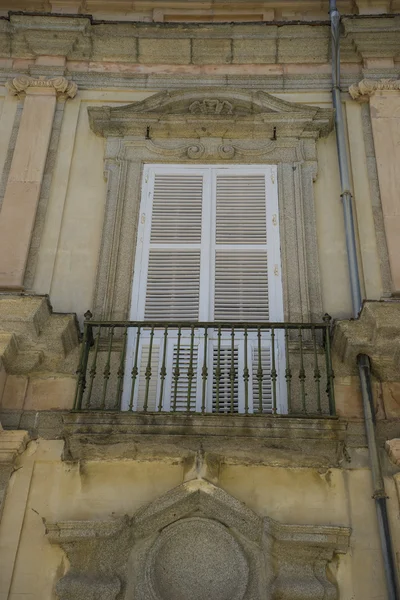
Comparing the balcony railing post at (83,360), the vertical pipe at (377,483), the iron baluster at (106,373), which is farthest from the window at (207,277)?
the vertical pipe at (377,483)

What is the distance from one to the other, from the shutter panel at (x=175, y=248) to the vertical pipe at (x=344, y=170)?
4.64 ft

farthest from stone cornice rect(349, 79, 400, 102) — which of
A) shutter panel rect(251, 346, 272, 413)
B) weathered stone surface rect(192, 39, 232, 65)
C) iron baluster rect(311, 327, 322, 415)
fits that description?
shutter panel rect(251, 346, 272, 413)

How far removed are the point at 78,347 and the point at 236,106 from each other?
132 inches

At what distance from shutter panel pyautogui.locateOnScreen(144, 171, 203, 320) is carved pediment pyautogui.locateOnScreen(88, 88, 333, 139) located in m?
0.57

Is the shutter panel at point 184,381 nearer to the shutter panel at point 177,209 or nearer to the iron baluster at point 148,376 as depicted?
the iron baluster at point 148,376

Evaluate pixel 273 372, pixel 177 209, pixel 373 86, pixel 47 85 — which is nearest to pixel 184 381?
pixel 273 372

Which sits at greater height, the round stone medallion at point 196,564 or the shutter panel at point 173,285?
the shutter panel at point 173,285

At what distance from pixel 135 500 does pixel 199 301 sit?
2020 mm

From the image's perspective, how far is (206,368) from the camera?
19.5ft

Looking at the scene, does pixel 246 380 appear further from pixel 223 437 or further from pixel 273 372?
pixel 223 437

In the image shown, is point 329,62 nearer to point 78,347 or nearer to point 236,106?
point 236,106

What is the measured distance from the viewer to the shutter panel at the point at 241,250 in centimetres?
677

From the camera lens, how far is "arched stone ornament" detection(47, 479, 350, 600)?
5.06 meters

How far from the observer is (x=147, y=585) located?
16.7 feet
